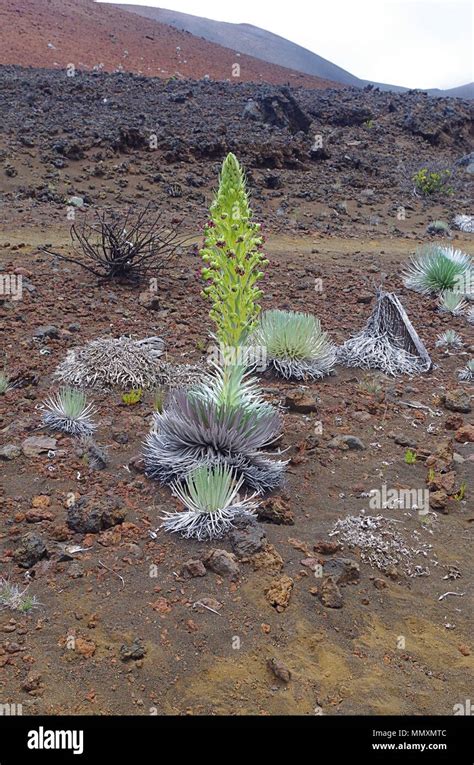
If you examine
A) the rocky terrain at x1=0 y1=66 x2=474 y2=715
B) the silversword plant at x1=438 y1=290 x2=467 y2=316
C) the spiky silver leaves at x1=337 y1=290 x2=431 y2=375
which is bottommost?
the rocky terrain at x1=0 y1=66 x2=474 y2=715

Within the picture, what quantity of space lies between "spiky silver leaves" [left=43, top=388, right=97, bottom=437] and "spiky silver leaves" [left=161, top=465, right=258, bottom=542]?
3.00 feet

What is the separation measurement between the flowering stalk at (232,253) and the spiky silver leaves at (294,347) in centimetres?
132

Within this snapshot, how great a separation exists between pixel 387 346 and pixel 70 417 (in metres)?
2.37

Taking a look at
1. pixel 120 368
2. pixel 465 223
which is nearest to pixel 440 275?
pixel 120 368

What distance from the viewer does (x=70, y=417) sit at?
377cm

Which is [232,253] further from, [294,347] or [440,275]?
[440,275]

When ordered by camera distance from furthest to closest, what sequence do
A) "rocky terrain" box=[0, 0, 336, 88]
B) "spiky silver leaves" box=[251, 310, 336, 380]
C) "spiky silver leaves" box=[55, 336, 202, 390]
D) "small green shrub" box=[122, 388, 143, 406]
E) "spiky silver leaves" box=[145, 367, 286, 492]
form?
"rocky terrain" box=[0, 0, 336, 88] → "spiky silver leaves" box=[251, 310, 336, 380] → "spiky silver leaves" box=[55, 336, 202, 390] → "small green shrub" box=[122, 388, 143, 406] → "spiky silver leaves" box=[145, 367, 286, 492]

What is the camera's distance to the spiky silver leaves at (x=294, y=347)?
4656 millimetres

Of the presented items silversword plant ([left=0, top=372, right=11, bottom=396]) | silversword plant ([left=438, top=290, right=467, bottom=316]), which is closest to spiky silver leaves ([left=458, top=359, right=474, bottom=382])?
silversword plant ([left=438, top=290, right=467, bottom=316])

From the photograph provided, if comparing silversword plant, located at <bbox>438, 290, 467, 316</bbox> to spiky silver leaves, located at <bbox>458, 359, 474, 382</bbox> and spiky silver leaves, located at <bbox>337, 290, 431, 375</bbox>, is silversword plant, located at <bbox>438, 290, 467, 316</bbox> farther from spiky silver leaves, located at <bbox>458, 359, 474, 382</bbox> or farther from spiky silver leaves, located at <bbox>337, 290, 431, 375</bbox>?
spiky silver leaves, located at <bbox>458, 359, 474, 382</bbox>

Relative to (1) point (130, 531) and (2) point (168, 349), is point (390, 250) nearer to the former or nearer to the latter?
(2) point (168, 349)

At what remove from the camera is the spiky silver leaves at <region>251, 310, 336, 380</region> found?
4.66 metres

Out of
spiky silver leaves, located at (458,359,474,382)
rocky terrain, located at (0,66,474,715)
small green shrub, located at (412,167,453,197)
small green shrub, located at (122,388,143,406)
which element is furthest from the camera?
small green shrub, located at (412,167,453,197)

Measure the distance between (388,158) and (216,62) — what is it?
53.6 ft
